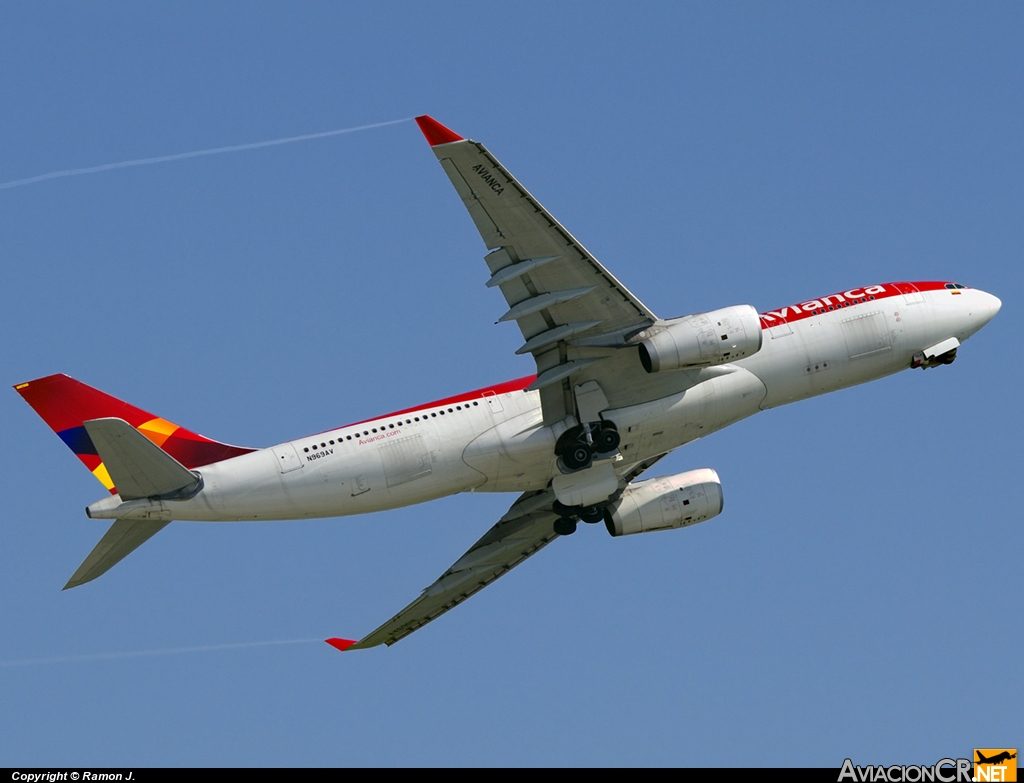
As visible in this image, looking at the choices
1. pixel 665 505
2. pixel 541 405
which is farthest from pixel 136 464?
pixel 665 505

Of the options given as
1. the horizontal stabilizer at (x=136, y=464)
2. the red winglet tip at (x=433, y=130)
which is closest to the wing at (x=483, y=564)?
the horizontal stabilizer at (x=136, y=464)

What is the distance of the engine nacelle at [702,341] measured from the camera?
1537 inches

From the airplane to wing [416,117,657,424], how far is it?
0.15 feet

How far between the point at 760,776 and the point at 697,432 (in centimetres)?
1334

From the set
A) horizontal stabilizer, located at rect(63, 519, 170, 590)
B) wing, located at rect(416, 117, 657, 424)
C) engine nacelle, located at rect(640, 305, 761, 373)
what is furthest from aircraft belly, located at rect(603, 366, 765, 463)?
horizontal stabilizer, located at rect(63, 519, 170, 590)

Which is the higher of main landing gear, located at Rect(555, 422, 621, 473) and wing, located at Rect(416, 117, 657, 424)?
wing, located at Rect(416, 117, 657, 424)

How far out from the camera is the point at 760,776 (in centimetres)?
3095

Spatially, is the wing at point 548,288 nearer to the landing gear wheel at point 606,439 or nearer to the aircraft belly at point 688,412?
the aircraft belly at point 688,412

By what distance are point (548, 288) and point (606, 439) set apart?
5.17 meters

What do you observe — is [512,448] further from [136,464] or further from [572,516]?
[136,464]

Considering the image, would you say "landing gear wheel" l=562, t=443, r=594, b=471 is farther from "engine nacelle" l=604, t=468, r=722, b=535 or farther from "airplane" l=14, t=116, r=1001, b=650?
"engine nacelle" l=604, t=468, r=722, b=535

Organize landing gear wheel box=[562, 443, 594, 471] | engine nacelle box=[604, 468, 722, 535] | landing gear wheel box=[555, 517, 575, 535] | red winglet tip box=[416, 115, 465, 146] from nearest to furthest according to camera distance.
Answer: red winglet tip box=[416, 115, 465, 146]
landing gear wheel box=[562, 443, 594, 471]
landing gear wheel box=[555, 517, 575, 535]
engine nacelle box=[604, 468, 722, 535]

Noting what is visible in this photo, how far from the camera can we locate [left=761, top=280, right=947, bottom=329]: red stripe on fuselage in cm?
4272

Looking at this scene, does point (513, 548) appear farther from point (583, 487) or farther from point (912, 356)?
point (912, 356)
